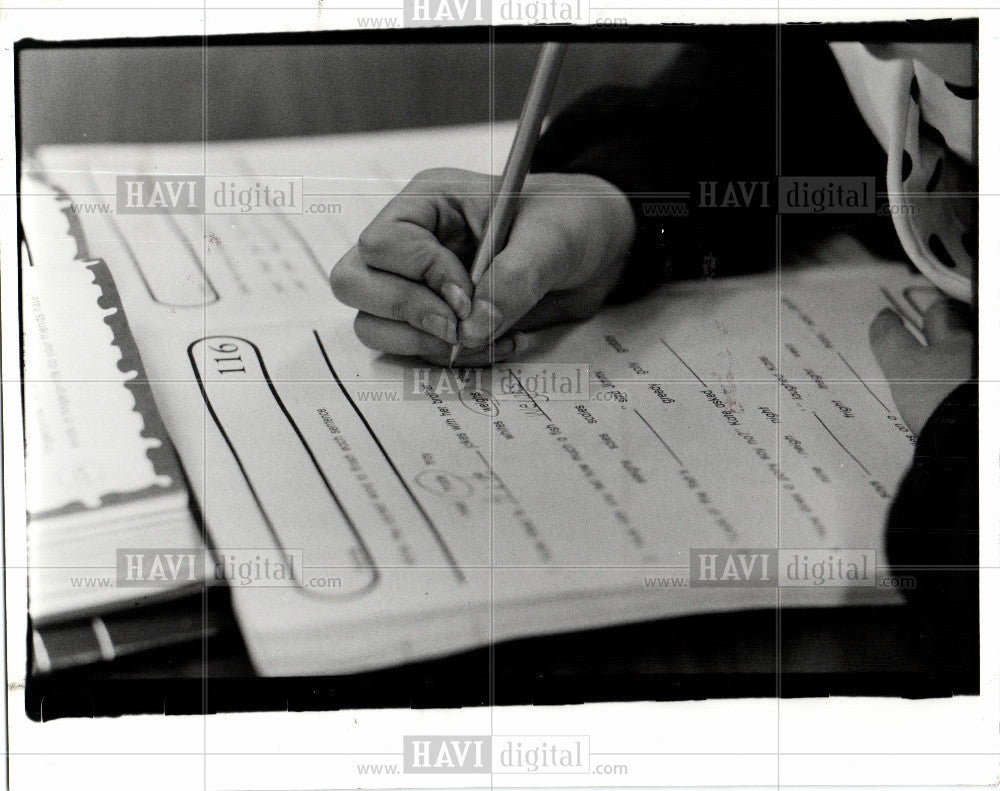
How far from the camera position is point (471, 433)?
0.55m

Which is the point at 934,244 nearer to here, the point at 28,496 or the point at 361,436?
the point at 361,436

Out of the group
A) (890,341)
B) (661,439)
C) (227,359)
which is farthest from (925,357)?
(227,359)

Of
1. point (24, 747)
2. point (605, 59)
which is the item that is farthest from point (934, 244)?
point (24, 747)

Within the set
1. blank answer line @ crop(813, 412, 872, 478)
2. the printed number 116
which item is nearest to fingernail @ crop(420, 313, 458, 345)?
the printed number 116

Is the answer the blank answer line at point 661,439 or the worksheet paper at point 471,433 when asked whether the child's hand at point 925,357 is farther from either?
the blank answer line at point 661,439

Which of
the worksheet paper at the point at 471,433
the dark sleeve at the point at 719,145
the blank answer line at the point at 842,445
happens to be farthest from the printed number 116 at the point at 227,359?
the blank answer line at the point at 842,445

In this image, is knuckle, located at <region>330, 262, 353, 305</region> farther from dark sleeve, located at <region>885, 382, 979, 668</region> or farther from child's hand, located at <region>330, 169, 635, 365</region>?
dark sleeve, located at <region>885, 382, 979, 668</region>

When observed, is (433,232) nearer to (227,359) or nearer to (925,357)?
(227,359)

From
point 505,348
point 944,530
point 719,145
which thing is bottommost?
point 944,530

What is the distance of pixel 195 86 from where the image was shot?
0.56 m

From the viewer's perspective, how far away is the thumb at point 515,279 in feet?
1.81

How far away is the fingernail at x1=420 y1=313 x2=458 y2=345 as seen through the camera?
1.79ft

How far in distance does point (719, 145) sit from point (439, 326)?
196 mm

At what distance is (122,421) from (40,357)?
6 centimetres
